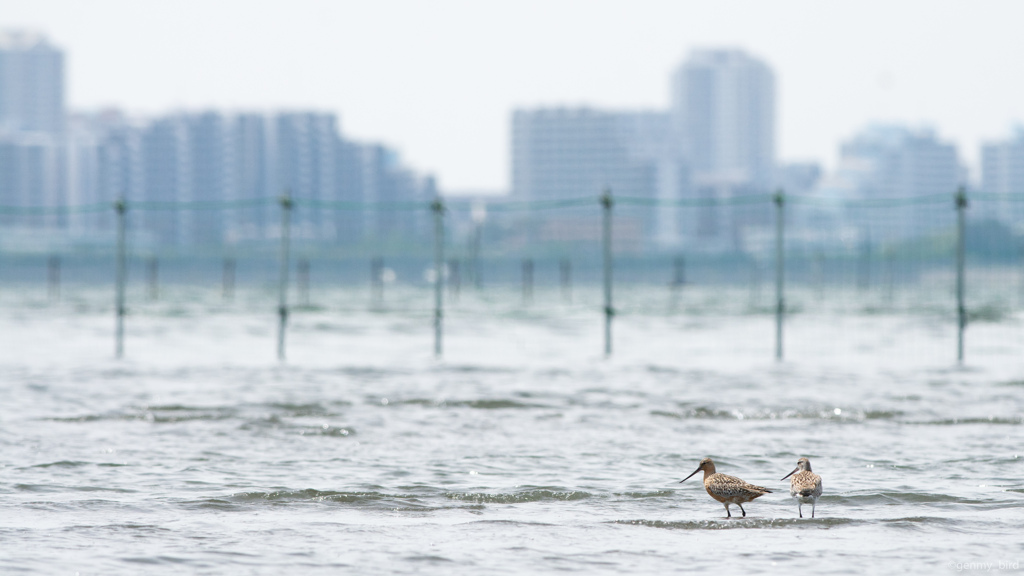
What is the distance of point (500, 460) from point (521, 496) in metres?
1.51

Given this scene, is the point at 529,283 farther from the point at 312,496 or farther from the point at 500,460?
the point at 312,496

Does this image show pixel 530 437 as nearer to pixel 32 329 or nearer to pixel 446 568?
pixel 446 568

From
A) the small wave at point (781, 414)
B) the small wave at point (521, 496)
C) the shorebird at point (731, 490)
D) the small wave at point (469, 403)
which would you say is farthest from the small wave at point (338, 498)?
the small wave at point (469, 403)

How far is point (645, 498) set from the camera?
8.31 m

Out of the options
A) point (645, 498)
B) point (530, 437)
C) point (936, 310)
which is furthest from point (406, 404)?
point (936, 310)

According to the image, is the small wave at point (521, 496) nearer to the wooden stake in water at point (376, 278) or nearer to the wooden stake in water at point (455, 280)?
the wooden stake in water at point (376, 278)

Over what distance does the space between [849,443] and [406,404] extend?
4.59 metres

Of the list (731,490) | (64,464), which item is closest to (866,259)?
(64,464)

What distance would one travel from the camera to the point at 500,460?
389 inches

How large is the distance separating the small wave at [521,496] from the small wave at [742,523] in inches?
33.4

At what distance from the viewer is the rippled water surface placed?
6746mm

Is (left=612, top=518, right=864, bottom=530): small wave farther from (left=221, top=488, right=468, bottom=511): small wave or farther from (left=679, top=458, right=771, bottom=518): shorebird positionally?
(left=221, top=488, right=468, bottom=511): small wave

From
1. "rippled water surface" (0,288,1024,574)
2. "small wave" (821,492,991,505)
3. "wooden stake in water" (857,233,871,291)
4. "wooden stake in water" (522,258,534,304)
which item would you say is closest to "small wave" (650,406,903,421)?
"rippled water surface" (0,288,1024,574)

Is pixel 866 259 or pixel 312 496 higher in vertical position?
pixel 866 259
